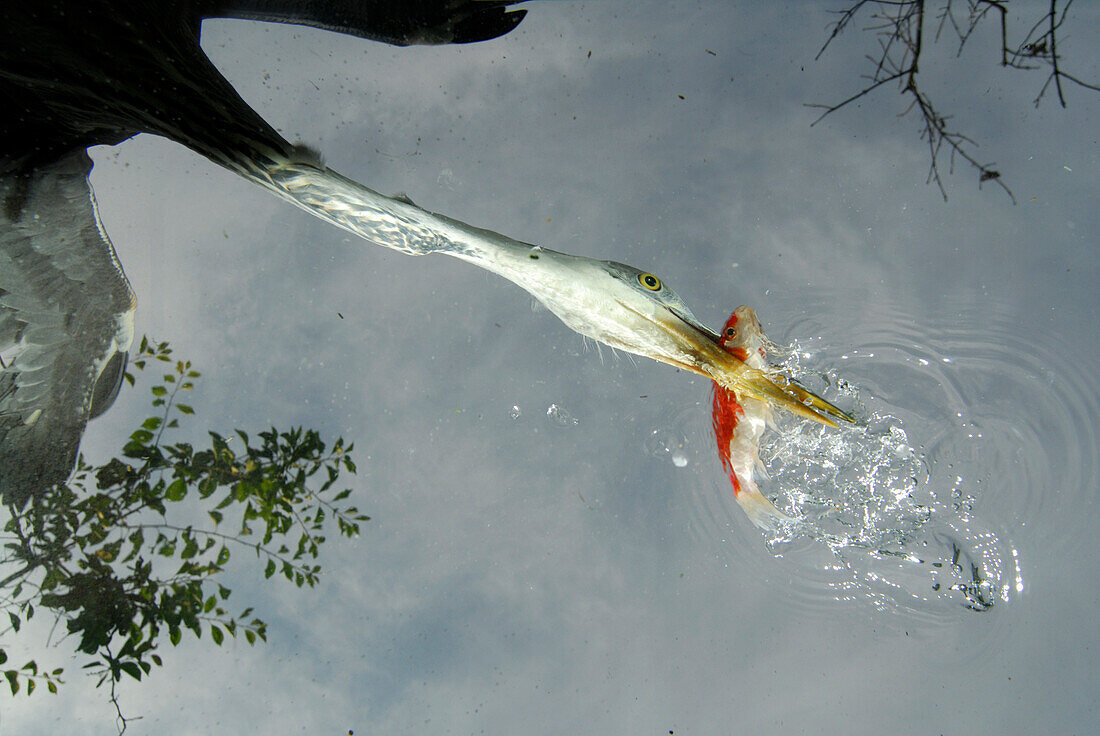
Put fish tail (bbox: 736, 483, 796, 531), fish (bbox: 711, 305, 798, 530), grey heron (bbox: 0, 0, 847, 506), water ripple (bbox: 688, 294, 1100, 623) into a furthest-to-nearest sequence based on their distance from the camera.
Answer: water ripple (bbox: 688, 294, 1100, 623) → fish tail (bbox: 736, 483, 796, 531) → fish (bbox: 711, 305, 798, 530) → grey heron (bbox: 0, 0, 847, 506)

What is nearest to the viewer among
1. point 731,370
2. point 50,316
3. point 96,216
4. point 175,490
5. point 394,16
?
point 731,370

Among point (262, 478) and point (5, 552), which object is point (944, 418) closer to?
point (262, 478)

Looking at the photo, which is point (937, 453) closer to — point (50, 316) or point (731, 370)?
point (731, 370)

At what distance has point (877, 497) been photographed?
374 centimetres

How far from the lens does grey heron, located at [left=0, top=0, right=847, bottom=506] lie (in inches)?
82.7

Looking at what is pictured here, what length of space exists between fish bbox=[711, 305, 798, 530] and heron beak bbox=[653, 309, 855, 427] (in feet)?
0.18

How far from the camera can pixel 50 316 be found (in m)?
2.99

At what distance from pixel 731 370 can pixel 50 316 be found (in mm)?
3613

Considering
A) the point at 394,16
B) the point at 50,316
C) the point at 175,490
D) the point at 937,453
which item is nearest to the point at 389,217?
the point at 394,16

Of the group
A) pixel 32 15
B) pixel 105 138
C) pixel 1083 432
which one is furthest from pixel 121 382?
pixel 1083 432

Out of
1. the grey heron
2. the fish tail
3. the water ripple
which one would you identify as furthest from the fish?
the water ripple

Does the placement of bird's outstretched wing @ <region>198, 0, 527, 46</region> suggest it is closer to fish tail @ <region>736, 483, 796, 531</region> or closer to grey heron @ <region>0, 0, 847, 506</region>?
grey heron @ <region>0, 0, 847, 506</region>

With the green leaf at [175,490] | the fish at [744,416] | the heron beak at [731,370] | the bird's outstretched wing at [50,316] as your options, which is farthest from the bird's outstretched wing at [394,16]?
the green leaf at [175,490]

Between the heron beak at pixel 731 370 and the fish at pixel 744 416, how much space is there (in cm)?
6
